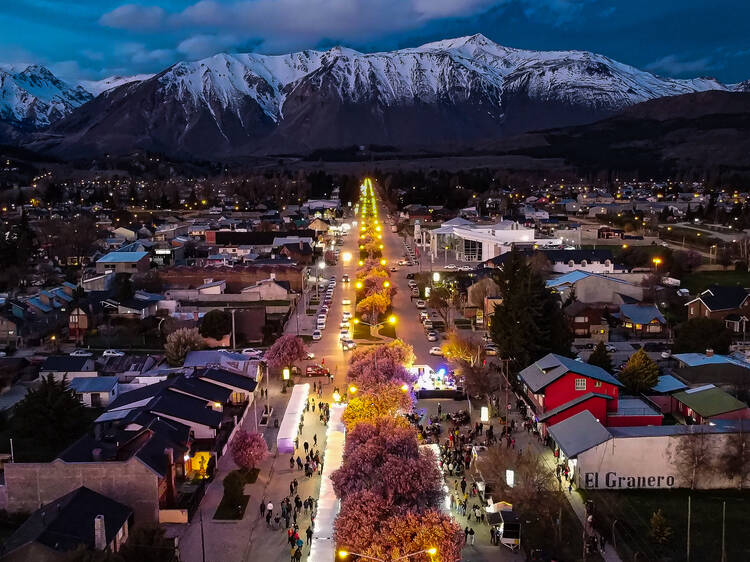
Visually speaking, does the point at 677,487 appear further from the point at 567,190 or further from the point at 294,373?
the point at 567,190

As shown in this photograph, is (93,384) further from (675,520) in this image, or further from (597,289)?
(597,289)

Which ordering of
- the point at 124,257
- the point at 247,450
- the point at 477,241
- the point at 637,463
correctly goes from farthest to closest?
the point at 477,241, the point at 124,257, the point at 247,450, the point at 637,463

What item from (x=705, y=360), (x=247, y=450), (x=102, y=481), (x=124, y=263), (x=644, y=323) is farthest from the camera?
(x=124, y=263)

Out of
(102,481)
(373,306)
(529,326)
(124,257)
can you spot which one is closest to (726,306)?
(529,326)

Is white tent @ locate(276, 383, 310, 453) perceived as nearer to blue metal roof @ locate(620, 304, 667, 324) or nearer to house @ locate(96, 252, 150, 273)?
blue metal roof @ locate(620, 304, 667, 324)

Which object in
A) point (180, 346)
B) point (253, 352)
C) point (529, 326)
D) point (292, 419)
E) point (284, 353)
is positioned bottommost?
point (253, 352)

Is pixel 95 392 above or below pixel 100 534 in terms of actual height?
below

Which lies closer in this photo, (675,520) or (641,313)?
(675,520)

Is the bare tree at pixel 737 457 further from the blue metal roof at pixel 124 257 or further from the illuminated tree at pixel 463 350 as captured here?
the blue metal roof at pixel 124 257
